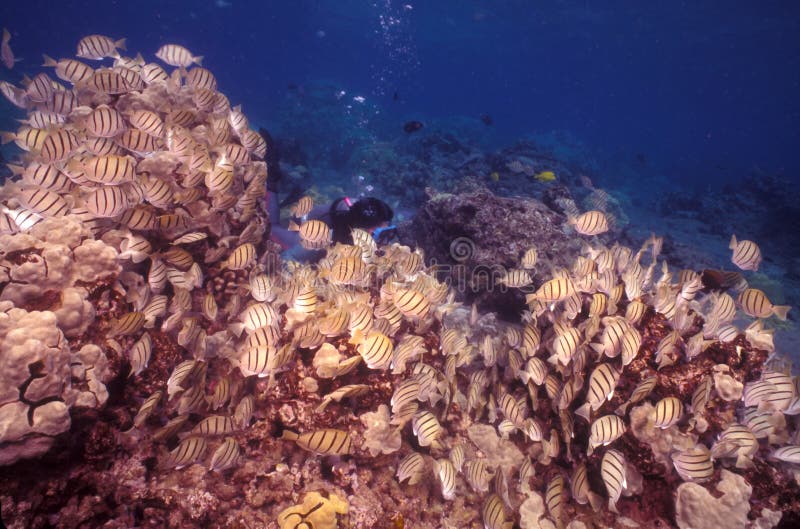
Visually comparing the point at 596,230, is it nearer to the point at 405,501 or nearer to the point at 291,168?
the point at 405,501

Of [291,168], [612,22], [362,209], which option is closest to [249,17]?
[612,22]

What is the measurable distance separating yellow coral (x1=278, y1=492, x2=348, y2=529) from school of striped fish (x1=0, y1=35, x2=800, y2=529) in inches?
14.6

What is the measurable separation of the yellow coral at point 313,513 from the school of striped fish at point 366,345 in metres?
0.37

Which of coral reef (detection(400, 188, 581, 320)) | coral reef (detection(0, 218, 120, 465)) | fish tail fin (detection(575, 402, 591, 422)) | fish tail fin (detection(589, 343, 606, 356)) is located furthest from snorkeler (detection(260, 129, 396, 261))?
fish tail fin (detection(575, 402, 591, 422))

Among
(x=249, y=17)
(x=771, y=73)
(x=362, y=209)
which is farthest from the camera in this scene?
(x=249, y=17)

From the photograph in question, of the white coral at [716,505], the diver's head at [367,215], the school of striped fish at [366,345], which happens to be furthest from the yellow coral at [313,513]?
the diver's head at [367,215]

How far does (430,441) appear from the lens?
3109 millimetres

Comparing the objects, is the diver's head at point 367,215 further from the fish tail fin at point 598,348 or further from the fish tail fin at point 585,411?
the fish tail fin at point 585,411

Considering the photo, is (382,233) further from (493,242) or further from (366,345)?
(366,345)

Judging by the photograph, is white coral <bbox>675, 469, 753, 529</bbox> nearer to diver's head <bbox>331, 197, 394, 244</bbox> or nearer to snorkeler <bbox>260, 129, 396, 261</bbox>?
snorkeler <bbox>260, 129, 396, 261</bbox>

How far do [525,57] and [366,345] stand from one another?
12278cm

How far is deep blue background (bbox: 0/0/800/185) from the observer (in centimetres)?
4625

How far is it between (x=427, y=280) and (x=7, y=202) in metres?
3.60

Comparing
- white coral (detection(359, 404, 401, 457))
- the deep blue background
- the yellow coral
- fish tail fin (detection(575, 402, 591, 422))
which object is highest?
the deep blue background
